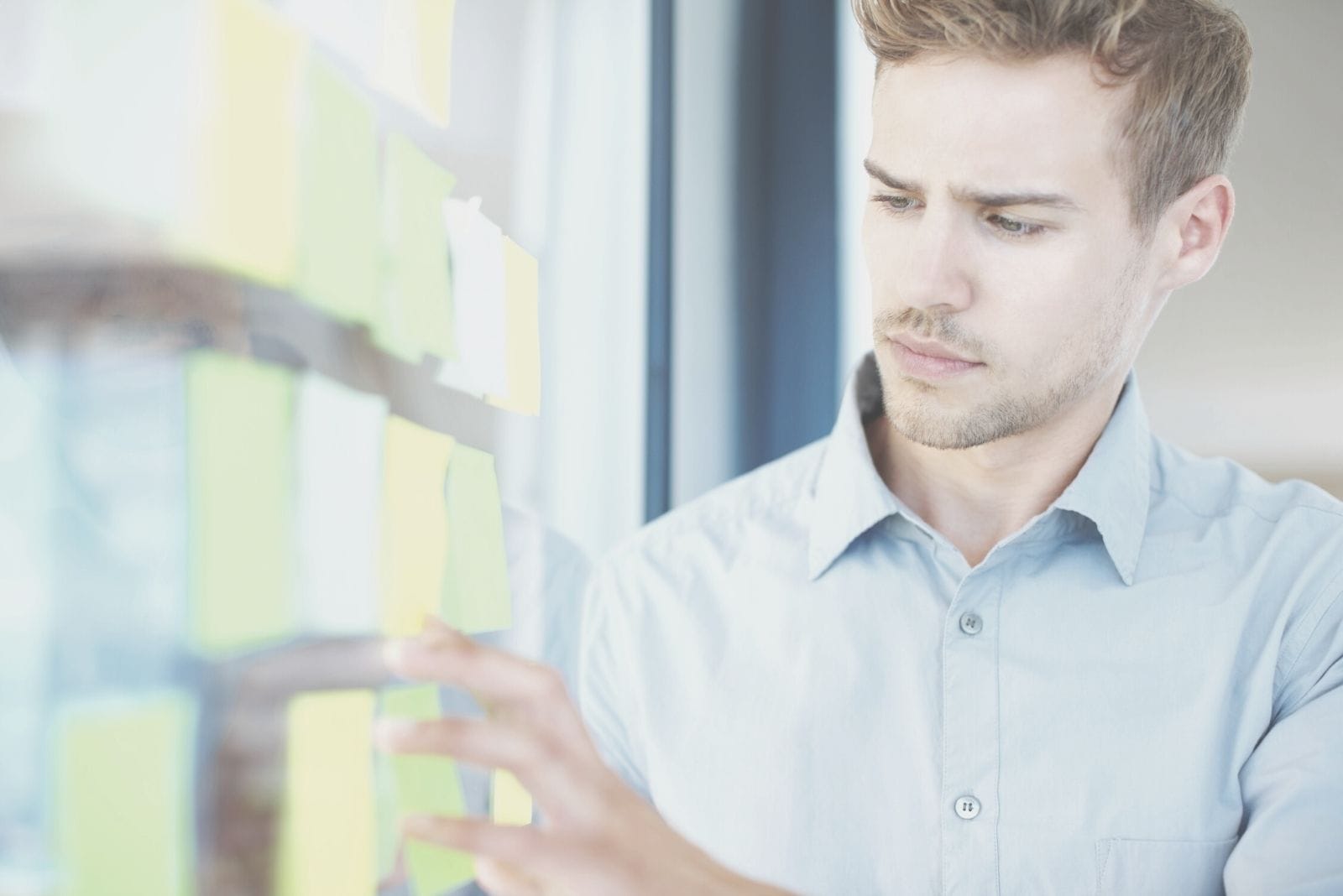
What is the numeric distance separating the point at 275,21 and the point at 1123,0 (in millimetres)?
812

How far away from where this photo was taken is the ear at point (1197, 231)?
1.14 metres

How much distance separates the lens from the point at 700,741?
40.6 inches

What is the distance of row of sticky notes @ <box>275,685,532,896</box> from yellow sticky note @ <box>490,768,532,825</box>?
0.11 meters

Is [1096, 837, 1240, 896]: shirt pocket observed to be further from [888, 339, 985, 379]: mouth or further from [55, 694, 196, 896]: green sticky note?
[55, 694, 196, 896]: green sticky note

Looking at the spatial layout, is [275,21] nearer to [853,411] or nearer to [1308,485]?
[853,411]

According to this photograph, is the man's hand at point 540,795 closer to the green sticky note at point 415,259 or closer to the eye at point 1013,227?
the green sticky note at point 415,259

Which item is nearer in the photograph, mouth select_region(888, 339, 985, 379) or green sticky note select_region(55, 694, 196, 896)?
green sticky note select_region(55, 694, 196, 896)

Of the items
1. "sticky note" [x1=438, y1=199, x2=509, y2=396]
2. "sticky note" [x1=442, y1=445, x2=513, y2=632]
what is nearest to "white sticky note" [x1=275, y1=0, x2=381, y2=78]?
"sticky note" [x1=438, y1=199, x2=509, y2=396]

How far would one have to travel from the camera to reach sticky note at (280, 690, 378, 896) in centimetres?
46

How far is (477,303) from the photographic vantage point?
717mm

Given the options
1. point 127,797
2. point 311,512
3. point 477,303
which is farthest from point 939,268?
point 127,797

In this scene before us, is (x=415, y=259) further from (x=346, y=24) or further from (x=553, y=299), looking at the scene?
(x=553, y=299)

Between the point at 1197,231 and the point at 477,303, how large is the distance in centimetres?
80

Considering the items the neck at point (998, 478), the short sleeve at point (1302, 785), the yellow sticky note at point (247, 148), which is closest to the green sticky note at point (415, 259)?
the yellow sticky note at point (247, 148)
